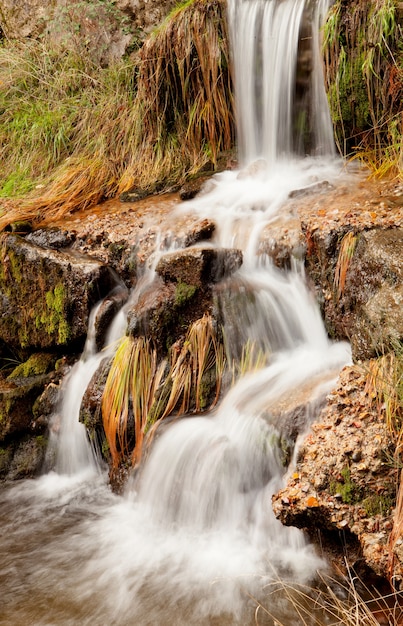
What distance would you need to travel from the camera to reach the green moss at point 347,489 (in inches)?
105

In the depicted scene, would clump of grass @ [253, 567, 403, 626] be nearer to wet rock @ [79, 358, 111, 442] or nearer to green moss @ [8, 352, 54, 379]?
wet rock @ [79, 358, 111, 442]

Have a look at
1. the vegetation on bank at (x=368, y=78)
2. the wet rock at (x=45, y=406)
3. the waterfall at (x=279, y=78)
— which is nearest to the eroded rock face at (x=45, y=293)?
the wet rock at (x=45, y=406)

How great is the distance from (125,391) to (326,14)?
380cm

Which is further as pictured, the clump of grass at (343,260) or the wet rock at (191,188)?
the wet rock at (191,188)

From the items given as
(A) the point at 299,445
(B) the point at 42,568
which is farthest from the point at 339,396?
(B) the point at 42,568

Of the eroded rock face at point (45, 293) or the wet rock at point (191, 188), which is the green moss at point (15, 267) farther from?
the wet rock at point (191, 188)

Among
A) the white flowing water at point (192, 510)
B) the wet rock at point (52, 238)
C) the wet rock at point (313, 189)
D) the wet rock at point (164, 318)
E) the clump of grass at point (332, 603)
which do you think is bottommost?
the clump of grass at point (332, 603)

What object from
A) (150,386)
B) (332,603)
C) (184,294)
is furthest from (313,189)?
(332,603)

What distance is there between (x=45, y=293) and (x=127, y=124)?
2.51 m

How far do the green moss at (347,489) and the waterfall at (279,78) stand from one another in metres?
3.70

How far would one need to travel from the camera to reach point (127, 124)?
631cm

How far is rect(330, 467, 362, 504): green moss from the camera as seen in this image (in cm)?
266

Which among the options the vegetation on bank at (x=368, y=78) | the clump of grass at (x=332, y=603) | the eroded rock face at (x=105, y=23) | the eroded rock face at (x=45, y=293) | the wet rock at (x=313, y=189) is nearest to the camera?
the clump of grass at (x=332, y=603)

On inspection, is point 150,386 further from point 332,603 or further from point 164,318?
point 332,603
